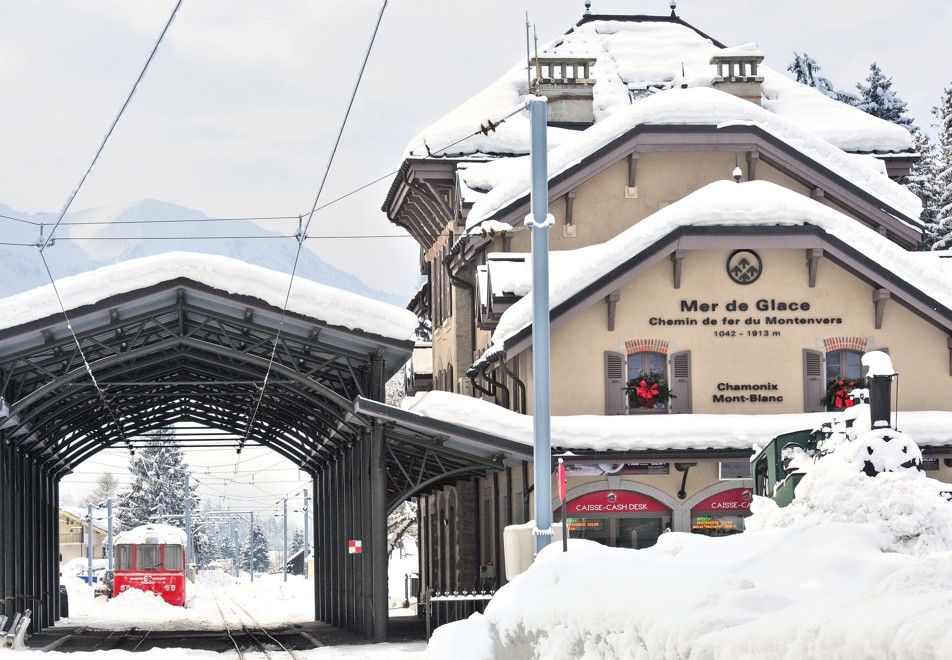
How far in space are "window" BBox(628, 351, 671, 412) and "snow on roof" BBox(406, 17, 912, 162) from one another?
346 inches

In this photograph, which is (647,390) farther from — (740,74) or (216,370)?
(740,74)

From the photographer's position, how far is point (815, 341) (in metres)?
30.1

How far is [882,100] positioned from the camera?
62156 mm

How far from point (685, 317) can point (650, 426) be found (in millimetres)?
3019

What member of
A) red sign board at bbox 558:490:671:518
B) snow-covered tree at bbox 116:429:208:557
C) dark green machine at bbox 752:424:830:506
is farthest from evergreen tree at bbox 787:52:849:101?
snow-covered tree at bbox 116:429:208:557

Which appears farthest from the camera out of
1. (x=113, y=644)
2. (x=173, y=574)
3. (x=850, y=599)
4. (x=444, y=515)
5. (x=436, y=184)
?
(x=173, y=574)

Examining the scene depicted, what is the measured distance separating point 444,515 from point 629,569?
32.6 metres

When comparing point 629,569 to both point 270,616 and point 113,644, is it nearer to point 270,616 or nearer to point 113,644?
point 113,644

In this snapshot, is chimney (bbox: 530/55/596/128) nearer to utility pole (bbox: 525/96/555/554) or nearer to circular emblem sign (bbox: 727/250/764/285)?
circular emblem sign (bbox: 727/250/764/285)

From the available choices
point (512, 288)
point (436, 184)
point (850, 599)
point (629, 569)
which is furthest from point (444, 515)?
Result: point (850, 599)

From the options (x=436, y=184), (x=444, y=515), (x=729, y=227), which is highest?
(x=436, y=184)

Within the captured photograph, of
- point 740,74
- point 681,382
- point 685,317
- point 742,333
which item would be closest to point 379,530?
point 681,382

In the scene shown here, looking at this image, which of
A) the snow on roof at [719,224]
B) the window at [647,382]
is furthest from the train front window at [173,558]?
the window at [647,382]

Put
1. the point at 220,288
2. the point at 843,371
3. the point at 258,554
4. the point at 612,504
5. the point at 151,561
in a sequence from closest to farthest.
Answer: the point at 220,288, the point at 612,504, the point at 843,371, the point at 151,561, the point at 258,554
